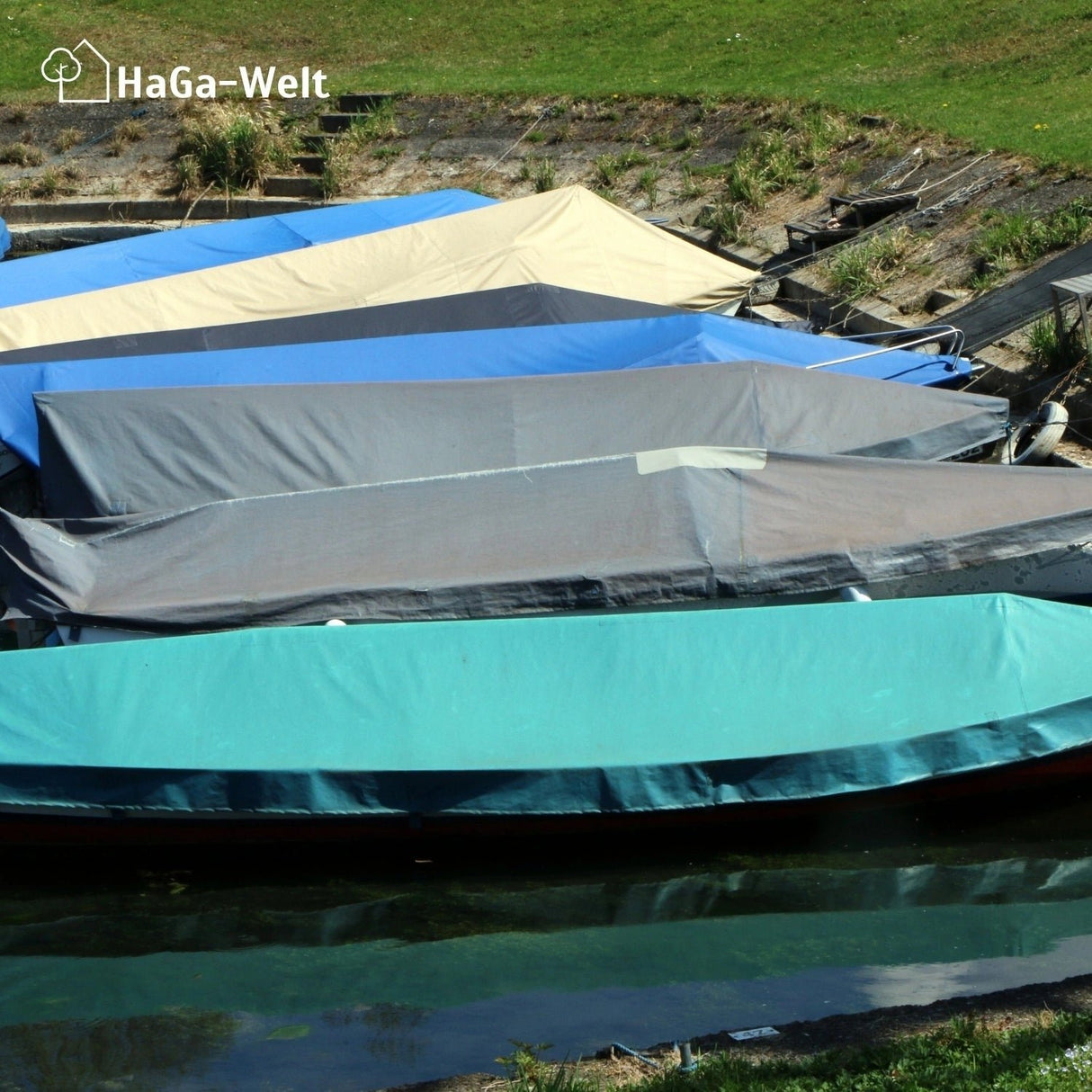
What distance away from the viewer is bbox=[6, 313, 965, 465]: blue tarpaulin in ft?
37.4

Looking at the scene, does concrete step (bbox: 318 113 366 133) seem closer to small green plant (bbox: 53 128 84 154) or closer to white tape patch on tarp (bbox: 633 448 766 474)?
small green plant (bbox: 53 128 84 154)

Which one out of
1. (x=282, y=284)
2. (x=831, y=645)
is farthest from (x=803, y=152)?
(x=831, y=645)

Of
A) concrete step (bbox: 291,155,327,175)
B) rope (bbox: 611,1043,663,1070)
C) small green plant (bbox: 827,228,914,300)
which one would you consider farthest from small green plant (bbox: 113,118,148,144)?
rope (bbox: 611,1043,663,1070)

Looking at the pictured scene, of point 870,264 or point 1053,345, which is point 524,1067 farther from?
point 870,264

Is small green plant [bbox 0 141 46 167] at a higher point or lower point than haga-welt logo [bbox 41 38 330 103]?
lower

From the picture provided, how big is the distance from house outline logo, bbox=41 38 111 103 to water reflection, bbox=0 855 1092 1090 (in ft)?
75.9

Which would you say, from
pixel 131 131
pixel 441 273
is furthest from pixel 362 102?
pixel 441 273

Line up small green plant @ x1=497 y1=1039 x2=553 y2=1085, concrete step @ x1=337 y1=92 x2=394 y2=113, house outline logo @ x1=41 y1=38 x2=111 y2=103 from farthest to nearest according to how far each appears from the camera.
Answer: house outline logo @ x1=41 y1=38 x2=111 y2=103
concrete step @ x1=337 y1=92 x2=394 y2=113
small green plant @ x1=497 y1=1039 x2=553 y2=1085

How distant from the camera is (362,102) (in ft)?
82.0

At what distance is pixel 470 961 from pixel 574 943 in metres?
0.56

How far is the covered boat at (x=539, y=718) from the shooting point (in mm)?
7387

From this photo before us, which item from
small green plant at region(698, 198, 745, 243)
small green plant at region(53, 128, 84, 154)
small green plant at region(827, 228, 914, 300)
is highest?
small green plant at region(53, 128, 84, 154)

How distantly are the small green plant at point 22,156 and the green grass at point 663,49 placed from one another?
235 cm

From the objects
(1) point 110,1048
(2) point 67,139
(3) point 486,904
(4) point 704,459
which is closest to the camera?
(1) point 110,1048
